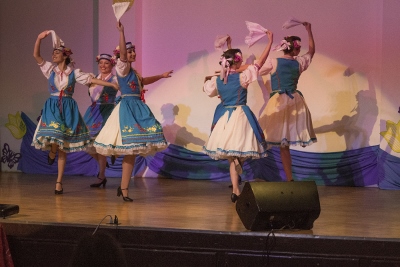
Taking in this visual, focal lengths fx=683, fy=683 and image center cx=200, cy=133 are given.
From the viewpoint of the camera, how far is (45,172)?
8414mm

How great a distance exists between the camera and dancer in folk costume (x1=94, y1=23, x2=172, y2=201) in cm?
567

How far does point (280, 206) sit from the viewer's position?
168 inches

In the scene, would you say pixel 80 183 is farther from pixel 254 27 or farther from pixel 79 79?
pixel 254 27

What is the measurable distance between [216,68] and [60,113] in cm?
224

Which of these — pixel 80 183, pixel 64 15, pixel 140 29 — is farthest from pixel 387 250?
pixel 64 15

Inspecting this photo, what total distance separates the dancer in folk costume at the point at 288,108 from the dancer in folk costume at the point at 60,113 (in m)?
1.69

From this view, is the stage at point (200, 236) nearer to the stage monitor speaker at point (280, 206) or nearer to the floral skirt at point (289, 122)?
the stage monitor speaker at point (280, 206)

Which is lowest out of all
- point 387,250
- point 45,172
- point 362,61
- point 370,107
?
point 45,172

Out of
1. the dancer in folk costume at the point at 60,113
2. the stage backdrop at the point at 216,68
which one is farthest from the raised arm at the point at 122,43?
the stage backdrop at the point at 216,68

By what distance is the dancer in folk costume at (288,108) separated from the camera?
636 cm

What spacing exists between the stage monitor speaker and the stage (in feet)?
0.24

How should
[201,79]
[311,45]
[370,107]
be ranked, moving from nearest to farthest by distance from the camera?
[311,45], [370,107], [201,79]

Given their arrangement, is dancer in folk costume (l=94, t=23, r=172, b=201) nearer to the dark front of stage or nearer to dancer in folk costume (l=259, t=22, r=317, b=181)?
dancer in folk costume (l=259, t=22, r=317, b=181)

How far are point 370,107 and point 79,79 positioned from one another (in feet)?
10.1
